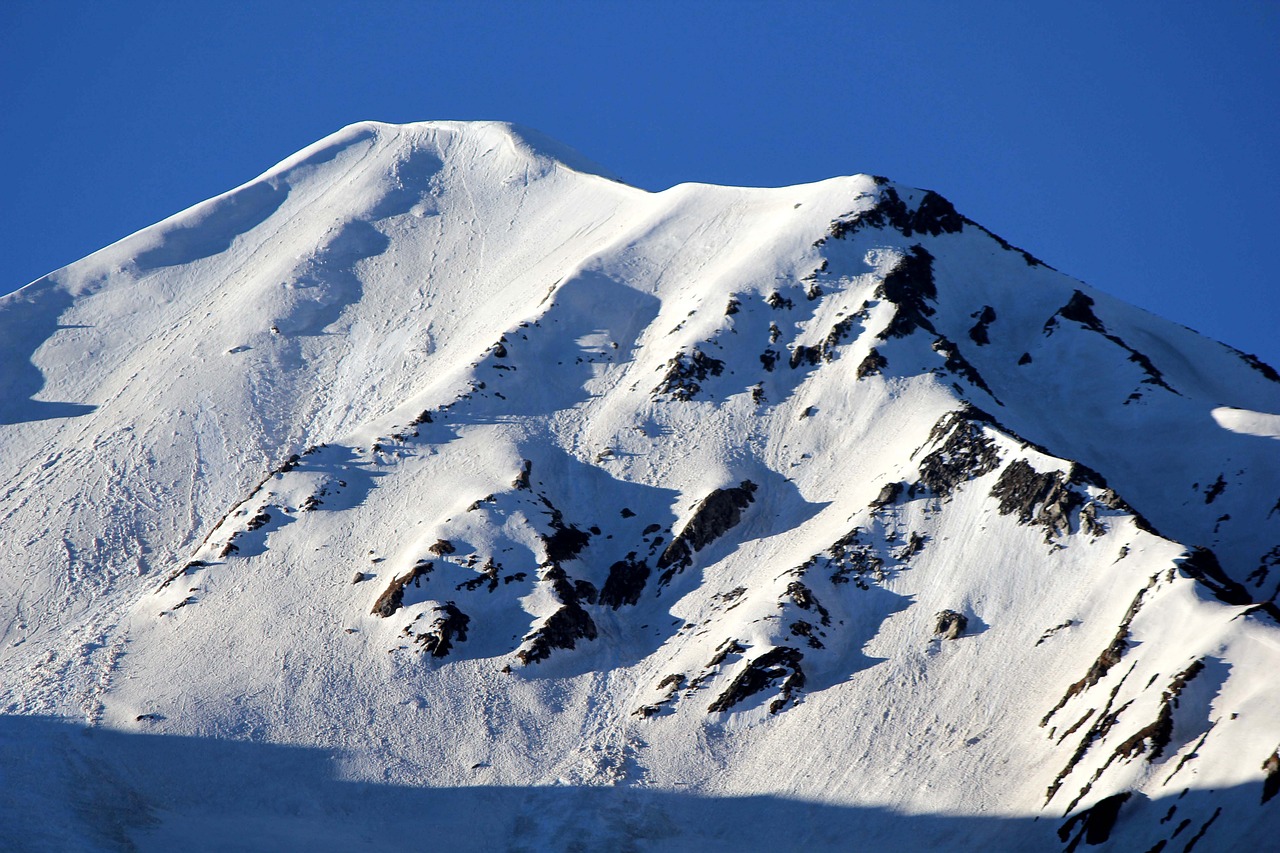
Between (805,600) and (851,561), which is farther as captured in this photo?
(851,561)

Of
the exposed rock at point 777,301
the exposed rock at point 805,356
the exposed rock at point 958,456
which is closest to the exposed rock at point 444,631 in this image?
the exposed rock at point 958,456

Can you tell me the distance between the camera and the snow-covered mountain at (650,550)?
2499 inches

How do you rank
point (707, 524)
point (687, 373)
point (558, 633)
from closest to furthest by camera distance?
point (558, 633), point (707, 524), point (687, 373)

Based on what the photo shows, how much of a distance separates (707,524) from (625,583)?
6.90m

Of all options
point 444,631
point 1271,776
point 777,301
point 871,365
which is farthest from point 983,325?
point 1271,776

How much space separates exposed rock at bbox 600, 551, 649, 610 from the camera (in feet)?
265

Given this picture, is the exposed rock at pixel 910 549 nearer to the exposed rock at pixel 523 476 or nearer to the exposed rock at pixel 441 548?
the exposed rock at pixel 523 476

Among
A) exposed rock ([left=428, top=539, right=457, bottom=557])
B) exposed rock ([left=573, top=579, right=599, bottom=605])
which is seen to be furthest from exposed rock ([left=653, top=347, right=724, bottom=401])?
exposed rock ([left=428, top=539, right=457, bottom=557])

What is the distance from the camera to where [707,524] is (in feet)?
274

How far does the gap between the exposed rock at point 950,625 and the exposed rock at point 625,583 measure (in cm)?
1948

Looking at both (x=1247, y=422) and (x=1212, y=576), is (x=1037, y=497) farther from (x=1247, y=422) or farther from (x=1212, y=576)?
(x=1247, y=422)

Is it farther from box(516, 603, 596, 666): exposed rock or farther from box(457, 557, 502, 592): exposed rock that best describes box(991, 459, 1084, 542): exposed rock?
box(457, 557, 502, 592): exposed rock

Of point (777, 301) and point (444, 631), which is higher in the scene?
point (777, 301)

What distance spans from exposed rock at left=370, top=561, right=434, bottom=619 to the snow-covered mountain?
0.22 m
